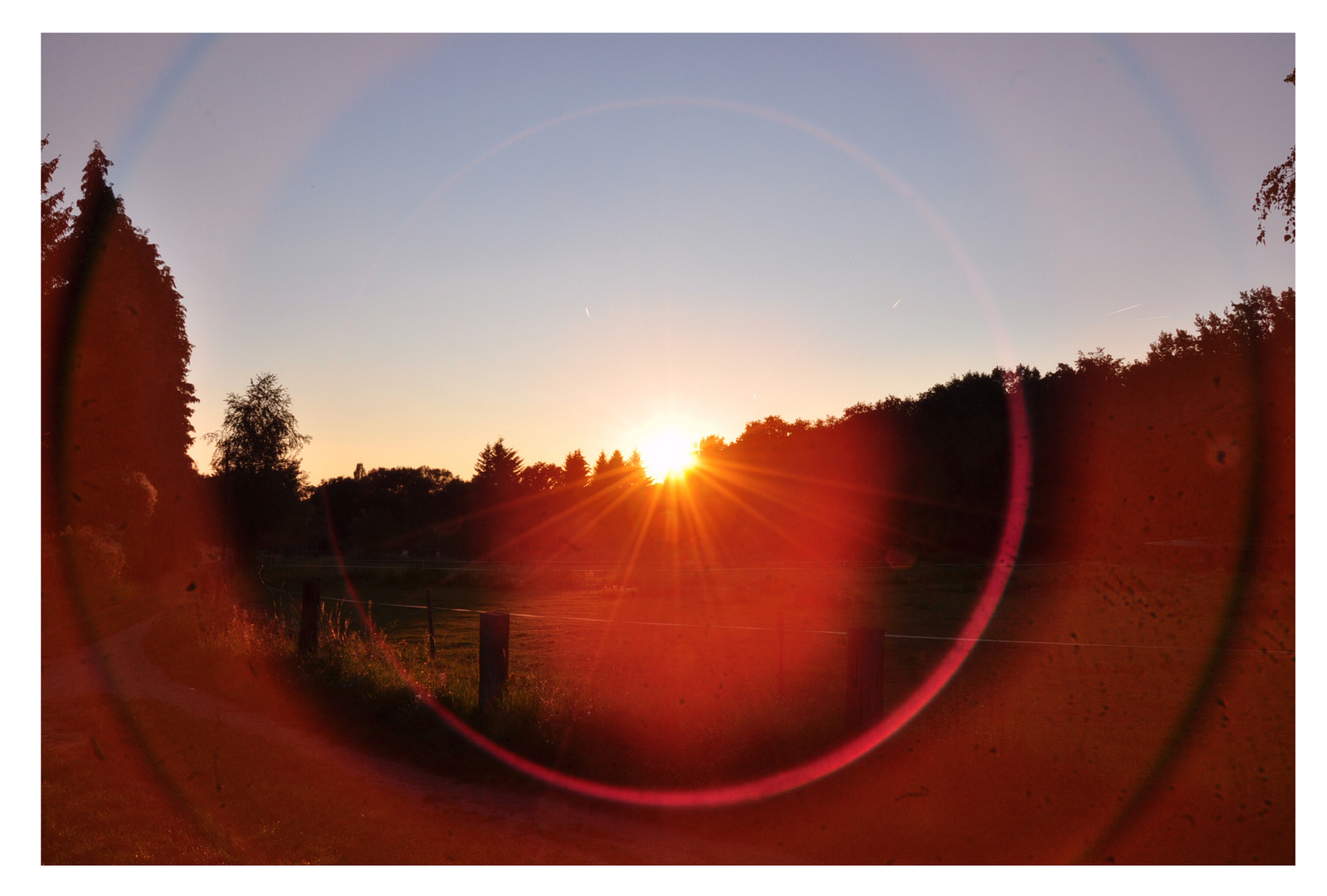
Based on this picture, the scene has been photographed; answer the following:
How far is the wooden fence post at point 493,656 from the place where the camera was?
7.83 m

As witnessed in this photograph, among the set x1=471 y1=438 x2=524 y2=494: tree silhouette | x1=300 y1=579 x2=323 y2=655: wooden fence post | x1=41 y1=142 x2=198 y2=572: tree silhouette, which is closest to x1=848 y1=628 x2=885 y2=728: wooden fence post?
x1=300 y1=579 x2=323 y2=655: wooden fence post

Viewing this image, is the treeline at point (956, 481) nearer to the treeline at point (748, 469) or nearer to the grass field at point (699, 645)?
the treeline at point (748, 469)

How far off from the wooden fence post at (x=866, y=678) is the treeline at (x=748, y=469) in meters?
13.1

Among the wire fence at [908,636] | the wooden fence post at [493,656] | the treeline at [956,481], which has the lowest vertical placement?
the wire fence at [908,636]

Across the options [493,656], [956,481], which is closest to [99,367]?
[493,656]

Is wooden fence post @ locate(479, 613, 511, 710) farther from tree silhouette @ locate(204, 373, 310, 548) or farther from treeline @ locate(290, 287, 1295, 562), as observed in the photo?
tree silhouette @ locate(204, 373, 310, 548)

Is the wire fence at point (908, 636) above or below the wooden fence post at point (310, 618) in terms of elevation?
below

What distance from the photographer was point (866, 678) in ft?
20.6

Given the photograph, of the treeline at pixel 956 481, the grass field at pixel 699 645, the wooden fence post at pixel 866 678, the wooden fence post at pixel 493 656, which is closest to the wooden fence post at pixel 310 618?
the grass field at pixel 699 645

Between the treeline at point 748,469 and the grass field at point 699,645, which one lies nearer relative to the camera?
the grass field at point 699,645

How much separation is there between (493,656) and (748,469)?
221 ft

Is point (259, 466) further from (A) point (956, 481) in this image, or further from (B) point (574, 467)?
(B) point (574, 467)

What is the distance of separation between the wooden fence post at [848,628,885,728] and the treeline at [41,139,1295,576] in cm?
1313

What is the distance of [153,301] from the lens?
29.6m
